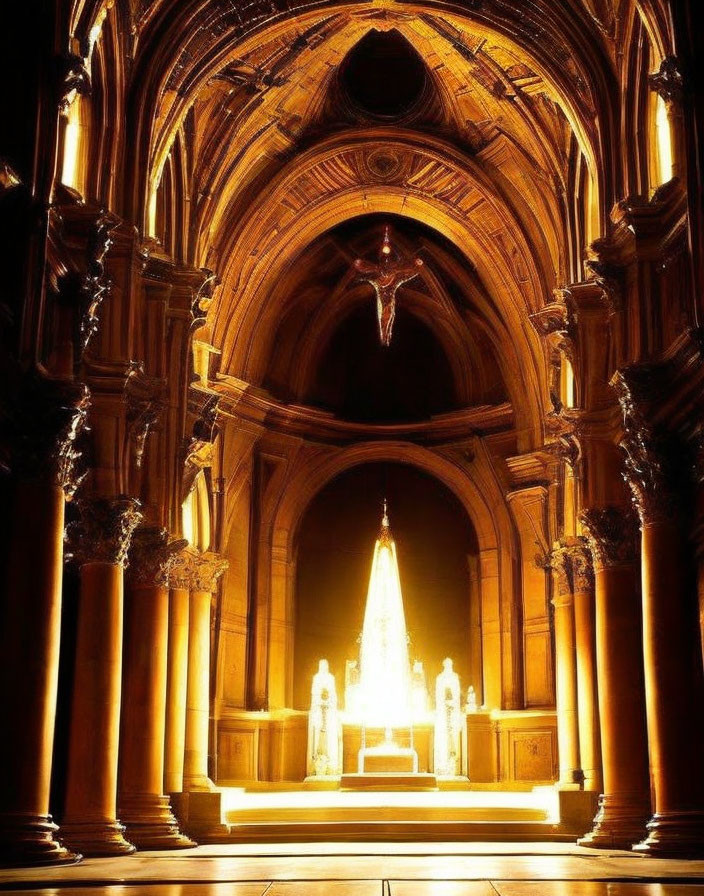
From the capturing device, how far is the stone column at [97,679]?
51.5 ft

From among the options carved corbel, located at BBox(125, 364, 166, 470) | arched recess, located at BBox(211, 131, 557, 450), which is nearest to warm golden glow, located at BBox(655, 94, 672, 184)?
arched recess, located at BBox(211, 131, 557, 450)

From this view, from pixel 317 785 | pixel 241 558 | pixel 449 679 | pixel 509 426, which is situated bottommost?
pixel 317 785

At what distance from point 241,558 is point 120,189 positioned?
35.8ft

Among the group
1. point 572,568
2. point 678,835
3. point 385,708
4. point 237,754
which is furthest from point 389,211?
point 678,835

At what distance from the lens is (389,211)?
28047 mm

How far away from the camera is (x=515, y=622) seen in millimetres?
27406

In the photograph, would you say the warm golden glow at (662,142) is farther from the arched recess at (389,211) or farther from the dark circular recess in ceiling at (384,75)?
the dark circular recess in ceiling at (384,75)

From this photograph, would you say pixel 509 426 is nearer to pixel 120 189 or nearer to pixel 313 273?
pixel 313 273

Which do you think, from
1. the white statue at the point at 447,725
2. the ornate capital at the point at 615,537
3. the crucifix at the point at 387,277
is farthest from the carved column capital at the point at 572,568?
the crucifix at the point at 387,277

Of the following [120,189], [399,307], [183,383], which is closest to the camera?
[120,189]

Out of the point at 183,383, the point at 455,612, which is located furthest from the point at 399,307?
the point at 183,383

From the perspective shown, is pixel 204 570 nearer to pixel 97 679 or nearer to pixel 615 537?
pixel 97 679

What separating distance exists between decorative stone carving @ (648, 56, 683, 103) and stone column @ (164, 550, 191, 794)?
9.95 meters

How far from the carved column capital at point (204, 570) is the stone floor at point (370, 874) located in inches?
251
